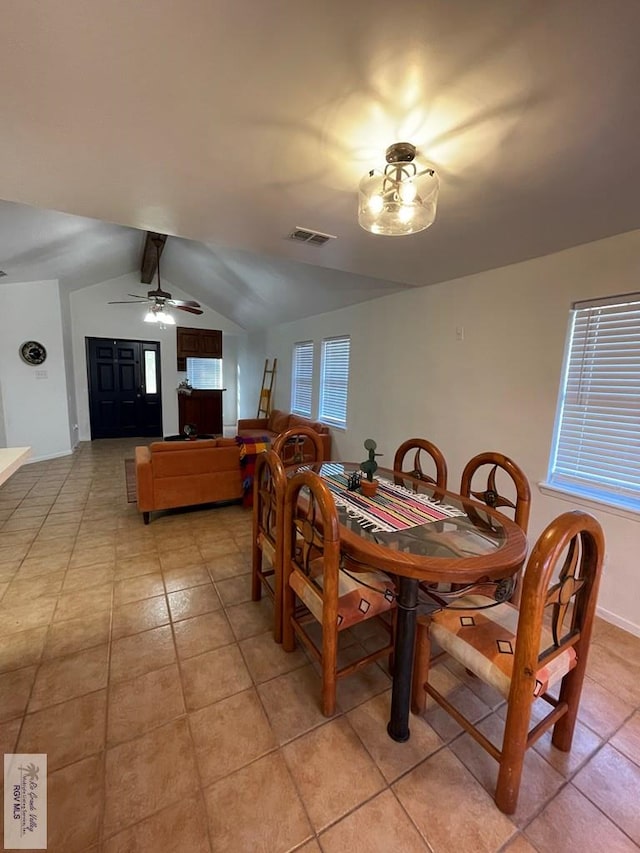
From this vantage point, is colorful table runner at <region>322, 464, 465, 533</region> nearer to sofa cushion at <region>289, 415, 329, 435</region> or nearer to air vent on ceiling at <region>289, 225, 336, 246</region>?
air vent on ceiling at <region>289, 225, 336, 246</region>

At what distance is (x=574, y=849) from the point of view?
1076 mm

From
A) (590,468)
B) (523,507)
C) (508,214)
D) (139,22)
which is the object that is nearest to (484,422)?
(590,468)

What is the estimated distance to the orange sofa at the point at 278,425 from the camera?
4898 mm

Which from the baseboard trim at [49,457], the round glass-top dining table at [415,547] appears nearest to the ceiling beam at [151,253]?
the baseboard trim at [49,457]

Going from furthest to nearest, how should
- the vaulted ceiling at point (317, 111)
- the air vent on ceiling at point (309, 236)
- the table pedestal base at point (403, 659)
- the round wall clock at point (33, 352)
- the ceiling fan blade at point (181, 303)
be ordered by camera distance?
the round wall clock at point (33, 352) < the ceiling fan blade at point (181, 303) < the air vent on ceiling at point (309, 236) < the table pedestal base at point (403, 659) < the vaulted ceiling at point (317, 111)

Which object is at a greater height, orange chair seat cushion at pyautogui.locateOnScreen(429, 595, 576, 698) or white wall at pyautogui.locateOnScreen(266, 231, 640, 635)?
white wall at pyautogui.locateOnScreen(266, 231, 640, 635)

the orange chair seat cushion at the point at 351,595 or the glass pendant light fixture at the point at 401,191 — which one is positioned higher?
the glass pendant light fixture at the point at 401,191

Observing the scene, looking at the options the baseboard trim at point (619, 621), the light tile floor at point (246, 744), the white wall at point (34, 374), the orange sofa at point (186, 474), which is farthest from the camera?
the white wall at point (34, 374)

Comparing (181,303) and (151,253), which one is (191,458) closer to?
(181,303)

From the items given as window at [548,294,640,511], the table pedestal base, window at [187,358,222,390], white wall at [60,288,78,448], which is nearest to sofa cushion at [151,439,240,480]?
the table pedestal base

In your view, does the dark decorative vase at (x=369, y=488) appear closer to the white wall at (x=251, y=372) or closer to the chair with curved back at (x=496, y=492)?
the chair with curved back at (x=496, y=492)

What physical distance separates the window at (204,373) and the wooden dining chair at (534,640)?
25.0 ft

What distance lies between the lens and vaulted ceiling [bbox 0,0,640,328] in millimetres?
906

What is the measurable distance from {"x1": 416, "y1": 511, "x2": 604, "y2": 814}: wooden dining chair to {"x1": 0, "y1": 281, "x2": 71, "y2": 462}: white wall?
6128 mm
